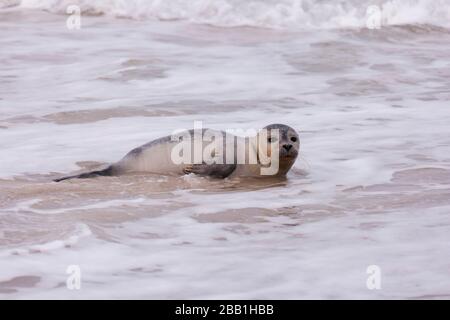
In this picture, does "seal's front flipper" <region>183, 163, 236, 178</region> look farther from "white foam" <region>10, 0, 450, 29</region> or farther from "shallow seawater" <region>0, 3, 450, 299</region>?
"white foam" <region>10, 0, 450, 29</region>

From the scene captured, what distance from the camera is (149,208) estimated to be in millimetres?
6188

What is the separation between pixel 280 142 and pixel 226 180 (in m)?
0.43

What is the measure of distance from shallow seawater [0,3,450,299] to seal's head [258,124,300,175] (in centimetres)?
18

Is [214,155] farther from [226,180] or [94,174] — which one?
[94,174]

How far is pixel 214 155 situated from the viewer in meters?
7.03

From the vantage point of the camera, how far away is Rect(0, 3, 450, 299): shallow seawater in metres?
4.89
